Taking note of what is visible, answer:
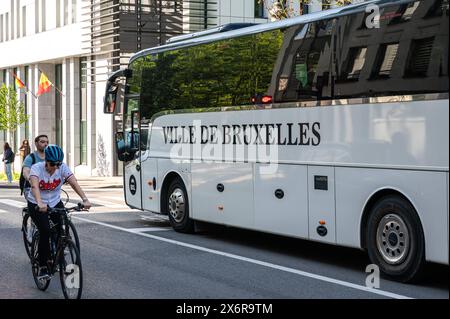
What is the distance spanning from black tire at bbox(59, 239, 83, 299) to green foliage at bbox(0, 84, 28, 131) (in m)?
36.7

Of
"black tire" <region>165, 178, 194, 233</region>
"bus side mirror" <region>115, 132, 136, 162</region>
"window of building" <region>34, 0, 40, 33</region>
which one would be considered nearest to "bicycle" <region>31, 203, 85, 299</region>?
"black tire" <region>165, 178, 194, 233</region>

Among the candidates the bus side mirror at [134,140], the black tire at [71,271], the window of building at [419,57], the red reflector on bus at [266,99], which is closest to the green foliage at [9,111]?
the bus side mirror at [134,140]

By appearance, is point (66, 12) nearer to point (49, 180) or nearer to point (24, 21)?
point (24, 21)

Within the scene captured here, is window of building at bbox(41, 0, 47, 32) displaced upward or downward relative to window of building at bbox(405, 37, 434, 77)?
upward

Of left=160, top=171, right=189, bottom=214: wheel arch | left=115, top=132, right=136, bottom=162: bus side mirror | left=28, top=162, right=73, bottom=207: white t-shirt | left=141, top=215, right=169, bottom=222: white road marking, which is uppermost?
left=115, top=132, right=136, bottom=162: bus side mirror

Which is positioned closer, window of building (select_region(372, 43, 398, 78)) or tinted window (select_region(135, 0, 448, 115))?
tinted window (select_region(135, 0, 448, 115))

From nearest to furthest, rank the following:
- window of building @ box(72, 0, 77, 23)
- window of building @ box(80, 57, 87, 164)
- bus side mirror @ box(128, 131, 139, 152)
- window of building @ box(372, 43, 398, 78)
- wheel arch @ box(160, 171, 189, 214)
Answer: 1. window of building @ box(372, 43, 398, 78)
2. wheel arch @ box(160, 171, 189, 214)
3. bus side mirror @ box(128, 131, 139, 152)
4. window of building @ box(72, 0, 77, 23)
5. window of building @ box(80, 57, 87, 164)

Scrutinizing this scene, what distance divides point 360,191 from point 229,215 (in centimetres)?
344

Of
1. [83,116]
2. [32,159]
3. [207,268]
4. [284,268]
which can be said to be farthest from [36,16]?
[284,268]

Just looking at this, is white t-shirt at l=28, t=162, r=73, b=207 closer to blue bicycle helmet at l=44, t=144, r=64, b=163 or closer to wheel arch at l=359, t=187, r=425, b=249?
blue bicycle helmet at l=44, t=144, r=64, b=163

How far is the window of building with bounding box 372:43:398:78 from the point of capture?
10156mm

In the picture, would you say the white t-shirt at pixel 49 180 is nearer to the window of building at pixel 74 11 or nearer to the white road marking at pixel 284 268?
the white road marking at pixel 284 268

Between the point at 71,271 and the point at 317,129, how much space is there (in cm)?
400

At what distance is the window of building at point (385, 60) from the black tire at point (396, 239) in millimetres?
1455
